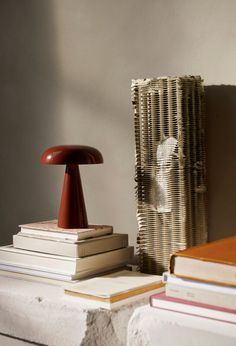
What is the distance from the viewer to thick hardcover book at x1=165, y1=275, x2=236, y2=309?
995mm

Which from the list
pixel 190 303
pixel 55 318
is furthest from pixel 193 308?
pixel 55 318

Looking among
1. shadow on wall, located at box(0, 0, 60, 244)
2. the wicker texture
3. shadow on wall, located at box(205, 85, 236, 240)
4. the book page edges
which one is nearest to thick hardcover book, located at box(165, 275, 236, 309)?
the book page edges

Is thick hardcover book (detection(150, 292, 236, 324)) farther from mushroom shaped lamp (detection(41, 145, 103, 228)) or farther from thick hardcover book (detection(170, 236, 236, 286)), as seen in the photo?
mushroom shaped lamp (detection(41, 145, 103, 228))

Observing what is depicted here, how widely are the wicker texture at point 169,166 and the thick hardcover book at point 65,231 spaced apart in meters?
0.10

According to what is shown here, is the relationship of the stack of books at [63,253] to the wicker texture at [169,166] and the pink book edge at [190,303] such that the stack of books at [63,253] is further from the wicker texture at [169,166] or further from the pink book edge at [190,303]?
the pink book edge at [190,303]

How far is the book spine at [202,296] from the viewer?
0.99 m

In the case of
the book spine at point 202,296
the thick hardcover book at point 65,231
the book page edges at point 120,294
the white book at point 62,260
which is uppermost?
the thick hardcover book at point 65,231

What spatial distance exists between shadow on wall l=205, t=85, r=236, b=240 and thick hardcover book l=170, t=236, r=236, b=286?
325 mm

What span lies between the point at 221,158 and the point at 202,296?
48 cm

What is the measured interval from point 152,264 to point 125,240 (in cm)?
10

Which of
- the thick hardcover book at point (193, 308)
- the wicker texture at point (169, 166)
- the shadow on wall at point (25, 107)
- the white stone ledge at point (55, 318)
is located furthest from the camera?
the shadow on wall at point (25, 107)

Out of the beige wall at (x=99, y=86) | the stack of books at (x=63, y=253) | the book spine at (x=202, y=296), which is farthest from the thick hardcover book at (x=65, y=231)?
the book spine at (x=202, y=296)

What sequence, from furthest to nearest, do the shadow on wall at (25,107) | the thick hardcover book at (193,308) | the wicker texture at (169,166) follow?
1. the shadow on wall at (25,107)
2. the wicker texture at (169,166)
3. the thick hardcover book at (193,308)

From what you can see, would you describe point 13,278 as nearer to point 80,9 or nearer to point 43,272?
point 43,272
